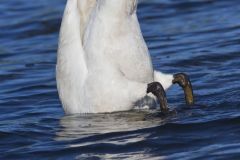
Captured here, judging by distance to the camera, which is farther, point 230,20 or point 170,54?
point 230,20

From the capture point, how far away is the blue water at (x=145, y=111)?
9.72 meters

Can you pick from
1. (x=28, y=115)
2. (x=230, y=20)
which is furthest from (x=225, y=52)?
(x=28, y=115)

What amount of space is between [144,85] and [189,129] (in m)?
0.68

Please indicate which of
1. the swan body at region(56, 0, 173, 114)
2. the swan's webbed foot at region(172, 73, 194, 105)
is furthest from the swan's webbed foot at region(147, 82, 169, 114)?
the swan's webbed foot at region(172, 73, 194, 105)

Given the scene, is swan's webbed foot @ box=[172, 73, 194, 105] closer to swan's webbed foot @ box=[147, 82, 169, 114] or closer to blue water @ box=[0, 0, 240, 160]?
blue water @ box=[0, 0, 240, 160]

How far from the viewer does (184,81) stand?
1100cm

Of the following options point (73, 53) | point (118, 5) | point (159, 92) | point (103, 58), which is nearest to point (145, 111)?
point (159, 92)

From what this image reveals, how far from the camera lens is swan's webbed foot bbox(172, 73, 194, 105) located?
1094 centimetres

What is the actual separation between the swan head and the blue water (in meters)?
1.14

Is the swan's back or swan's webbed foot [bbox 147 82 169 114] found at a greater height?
the swan's back

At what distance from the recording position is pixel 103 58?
10.5 m

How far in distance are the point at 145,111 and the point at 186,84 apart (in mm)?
533

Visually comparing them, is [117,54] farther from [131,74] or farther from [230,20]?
[230,20]

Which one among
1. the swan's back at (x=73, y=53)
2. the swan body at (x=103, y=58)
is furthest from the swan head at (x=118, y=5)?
the swan's back at (x=73, y=53)
